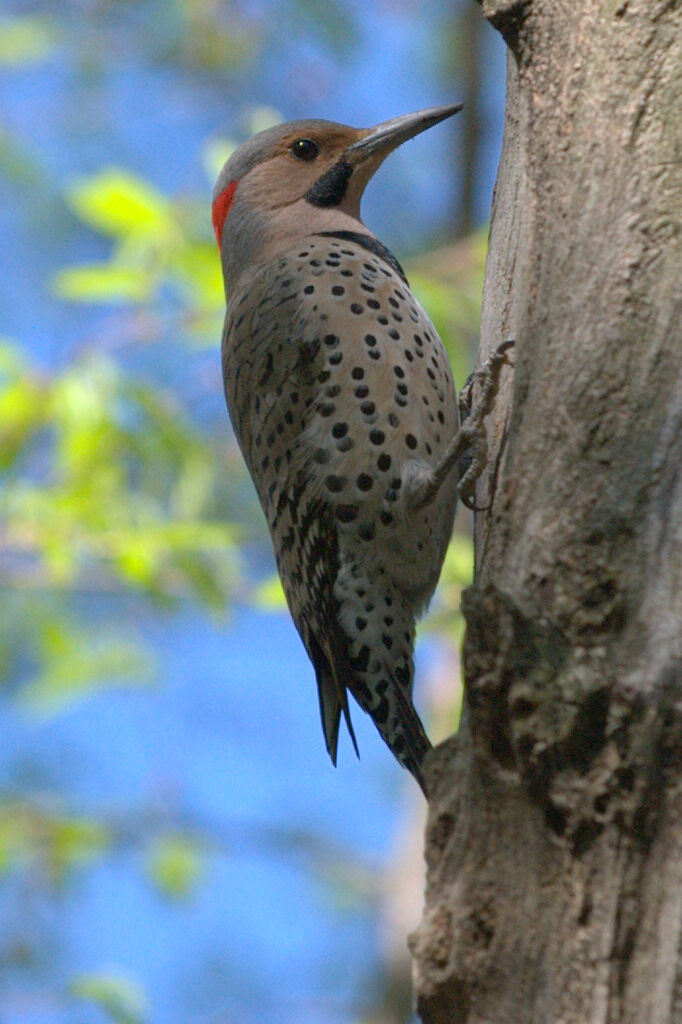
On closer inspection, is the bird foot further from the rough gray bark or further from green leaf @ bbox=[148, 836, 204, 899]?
green leaf @ bbox=[148, 836, 204, 899]

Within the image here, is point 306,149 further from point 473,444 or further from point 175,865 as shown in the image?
point 175,865

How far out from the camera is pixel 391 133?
379 cm

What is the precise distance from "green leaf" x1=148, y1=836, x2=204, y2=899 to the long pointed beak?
5308mm

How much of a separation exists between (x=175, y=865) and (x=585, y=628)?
263 inches

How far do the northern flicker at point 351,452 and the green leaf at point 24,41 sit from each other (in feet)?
15.6

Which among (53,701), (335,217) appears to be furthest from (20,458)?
(53,701)

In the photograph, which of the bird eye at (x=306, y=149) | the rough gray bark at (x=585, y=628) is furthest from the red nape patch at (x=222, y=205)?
the rough gray bark at (x=585, y=628)

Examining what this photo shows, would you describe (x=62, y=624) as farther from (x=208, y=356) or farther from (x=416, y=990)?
(x=416, y=990)

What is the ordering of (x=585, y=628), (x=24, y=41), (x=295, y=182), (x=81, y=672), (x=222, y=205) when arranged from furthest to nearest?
1. (x=24, y=41)
2. (x=81, y=672)
3. (x=222, y=205)
4. (x=295, y=182)
5. (x=585, y=628)

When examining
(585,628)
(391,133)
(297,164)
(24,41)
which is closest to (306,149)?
(297,164)

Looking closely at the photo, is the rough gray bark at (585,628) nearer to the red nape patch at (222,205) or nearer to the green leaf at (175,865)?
the red nape patch at (222,205)

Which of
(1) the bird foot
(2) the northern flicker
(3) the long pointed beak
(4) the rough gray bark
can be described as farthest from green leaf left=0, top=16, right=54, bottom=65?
(4) the rough gray bark

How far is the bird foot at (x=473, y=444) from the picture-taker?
263 centimetres

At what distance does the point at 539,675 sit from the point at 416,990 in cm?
47
